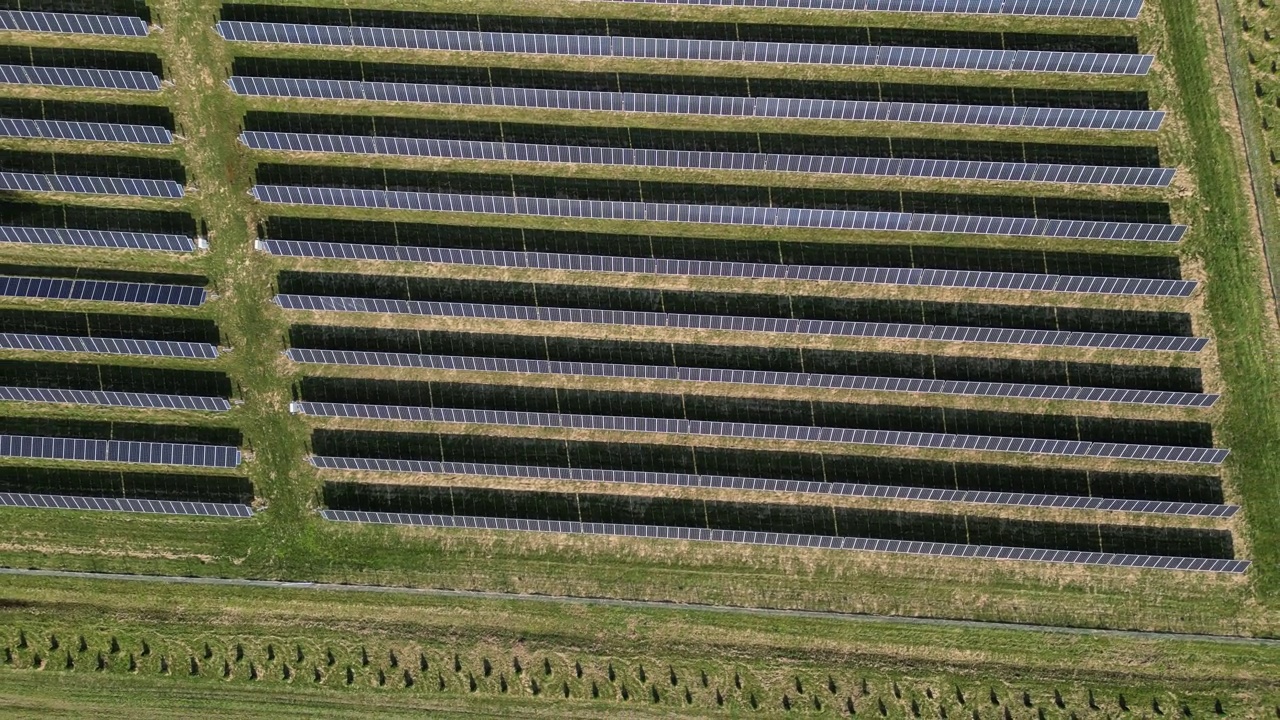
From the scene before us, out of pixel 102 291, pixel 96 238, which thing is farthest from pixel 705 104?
pixel 102 291

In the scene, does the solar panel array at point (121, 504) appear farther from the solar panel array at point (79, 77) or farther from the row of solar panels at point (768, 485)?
the solar panel array at point (79, 77)

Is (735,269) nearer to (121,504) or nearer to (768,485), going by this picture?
(768,485)

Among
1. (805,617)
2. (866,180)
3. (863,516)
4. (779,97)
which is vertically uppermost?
(779,97)

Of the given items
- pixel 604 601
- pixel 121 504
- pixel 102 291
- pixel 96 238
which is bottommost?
pixel 604 601

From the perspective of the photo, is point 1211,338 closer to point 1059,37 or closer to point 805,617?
point 1059,37

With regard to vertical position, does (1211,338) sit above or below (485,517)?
above

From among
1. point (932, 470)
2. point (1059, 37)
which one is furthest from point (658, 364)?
point (1059, 37)
